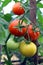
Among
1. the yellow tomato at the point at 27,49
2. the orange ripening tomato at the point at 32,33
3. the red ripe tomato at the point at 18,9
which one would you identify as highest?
the red ripe tomato at the point at 18,9

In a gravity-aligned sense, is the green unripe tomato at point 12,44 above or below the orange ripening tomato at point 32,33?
below

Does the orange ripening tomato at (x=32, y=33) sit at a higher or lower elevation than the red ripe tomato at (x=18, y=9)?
lower

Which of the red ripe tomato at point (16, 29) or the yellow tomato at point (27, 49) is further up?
the red ripe tomato at point (16, 29)

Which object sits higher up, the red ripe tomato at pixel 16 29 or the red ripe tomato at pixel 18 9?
the red ripe tomato at pixel 18 9

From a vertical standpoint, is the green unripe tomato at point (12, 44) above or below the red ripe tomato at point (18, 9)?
below

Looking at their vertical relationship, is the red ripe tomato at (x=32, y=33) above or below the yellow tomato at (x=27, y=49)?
above

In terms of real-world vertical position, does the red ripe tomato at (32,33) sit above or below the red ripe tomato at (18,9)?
below

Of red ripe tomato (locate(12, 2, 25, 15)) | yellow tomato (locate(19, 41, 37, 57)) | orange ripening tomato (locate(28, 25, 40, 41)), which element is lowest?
yellow tomato (locate(19, 41, 37, 57))

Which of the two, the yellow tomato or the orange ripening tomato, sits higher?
the orange ripening tomato

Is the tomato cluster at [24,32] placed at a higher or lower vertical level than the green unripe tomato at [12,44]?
higher

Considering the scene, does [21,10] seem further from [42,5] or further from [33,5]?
A: [42,5]

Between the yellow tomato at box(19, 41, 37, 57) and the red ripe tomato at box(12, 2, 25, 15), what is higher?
the red ripe tomato at box(12, 2, 25, 15)

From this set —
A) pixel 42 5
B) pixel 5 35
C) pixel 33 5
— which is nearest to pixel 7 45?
pixel 5 35

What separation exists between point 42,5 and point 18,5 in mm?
193
